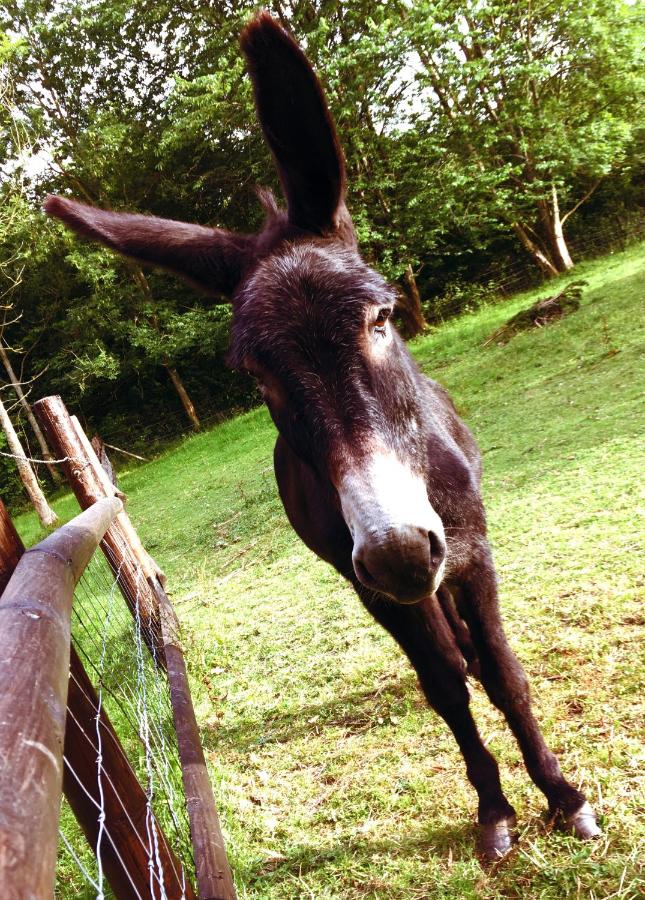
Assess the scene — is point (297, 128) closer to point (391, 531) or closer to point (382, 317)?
point (382, 317)

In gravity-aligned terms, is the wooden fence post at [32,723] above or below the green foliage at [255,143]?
below

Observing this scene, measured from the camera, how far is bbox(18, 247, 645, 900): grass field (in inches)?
85.8

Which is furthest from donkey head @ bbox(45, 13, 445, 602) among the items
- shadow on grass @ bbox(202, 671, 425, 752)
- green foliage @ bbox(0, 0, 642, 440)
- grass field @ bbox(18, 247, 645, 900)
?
green foliage @ bbox(0, 0, 642, 440)

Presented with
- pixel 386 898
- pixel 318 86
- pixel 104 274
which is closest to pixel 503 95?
pixel 104 274

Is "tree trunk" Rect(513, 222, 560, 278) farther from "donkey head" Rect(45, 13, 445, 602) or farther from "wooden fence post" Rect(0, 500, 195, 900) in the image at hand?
"wooden fence post" Rect(0, 500, 195, 900)

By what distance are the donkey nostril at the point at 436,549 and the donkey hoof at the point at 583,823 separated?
51.2 inches

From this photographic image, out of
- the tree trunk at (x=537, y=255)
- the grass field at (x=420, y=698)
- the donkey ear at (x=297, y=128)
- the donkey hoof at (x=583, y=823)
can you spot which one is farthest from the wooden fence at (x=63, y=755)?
the tree trunk at (x=537, y=255)

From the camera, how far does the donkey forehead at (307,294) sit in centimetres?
176

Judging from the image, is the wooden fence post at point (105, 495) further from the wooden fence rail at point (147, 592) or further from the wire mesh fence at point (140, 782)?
the wire mesh fence at point (140, 782)

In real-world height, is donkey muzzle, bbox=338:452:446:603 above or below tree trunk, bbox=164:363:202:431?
below

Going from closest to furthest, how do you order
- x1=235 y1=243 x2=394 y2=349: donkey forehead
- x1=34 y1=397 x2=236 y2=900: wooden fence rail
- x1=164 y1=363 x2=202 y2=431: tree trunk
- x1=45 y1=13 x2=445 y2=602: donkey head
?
x1=45 y1=13 x2=445 y2=602: donkey head
x1=235 y1=243 x2=394 y2=349: donkey forehead
x1=34 y1=397 x2=236 y2=900: wooden fence rail
x1=164 y1=363 x2=202 y2=431: tree trunk

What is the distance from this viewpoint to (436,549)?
1571 mm

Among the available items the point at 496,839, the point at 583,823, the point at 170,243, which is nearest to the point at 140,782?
the point at 496,839

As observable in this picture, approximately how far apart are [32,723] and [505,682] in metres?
1.98
